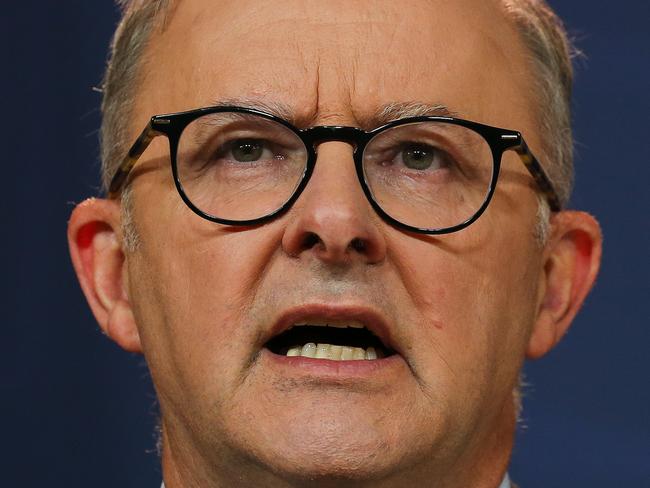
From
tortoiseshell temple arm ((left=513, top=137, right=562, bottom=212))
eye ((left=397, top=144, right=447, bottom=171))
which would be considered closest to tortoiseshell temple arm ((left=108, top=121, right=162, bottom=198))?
eye ((left=397, top=144, right=447, bottom=171))

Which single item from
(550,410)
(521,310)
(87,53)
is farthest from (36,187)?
(521,310)

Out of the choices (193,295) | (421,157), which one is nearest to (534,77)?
(421,157)

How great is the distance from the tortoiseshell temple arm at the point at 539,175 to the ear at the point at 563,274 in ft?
0.11

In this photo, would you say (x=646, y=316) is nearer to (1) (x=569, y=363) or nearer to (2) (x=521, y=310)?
(1) (x=569, y=363)

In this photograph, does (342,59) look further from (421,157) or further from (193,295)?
(193,295)

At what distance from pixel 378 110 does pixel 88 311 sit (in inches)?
52.1

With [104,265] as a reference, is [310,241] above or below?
above

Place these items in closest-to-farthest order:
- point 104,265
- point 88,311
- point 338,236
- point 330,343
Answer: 1. point 338,236
2. point 330,343
3. point 104,265
4. point 88,311

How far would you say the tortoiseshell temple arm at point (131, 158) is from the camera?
187cm

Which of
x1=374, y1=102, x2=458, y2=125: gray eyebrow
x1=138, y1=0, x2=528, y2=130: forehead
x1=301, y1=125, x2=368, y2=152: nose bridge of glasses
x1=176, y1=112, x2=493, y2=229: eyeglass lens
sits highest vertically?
x1=138, y1=0, x2=528, y2=130: forehead

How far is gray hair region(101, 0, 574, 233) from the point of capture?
201 centimetres

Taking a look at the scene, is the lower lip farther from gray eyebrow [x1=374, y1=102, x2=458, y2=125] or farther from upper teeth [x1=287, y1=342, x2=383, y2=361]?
gray eyebrow [x1=374, y1=102, x2=458, y2=125]

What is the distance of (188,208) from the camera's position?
182 centimetres

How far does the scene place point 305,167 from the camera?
1.76m
